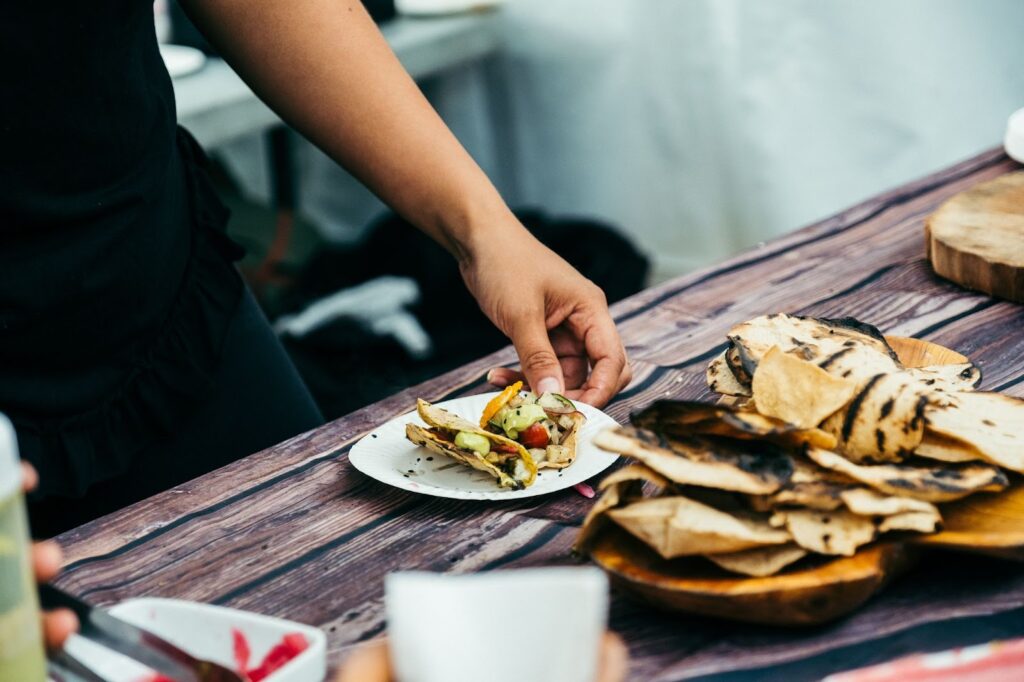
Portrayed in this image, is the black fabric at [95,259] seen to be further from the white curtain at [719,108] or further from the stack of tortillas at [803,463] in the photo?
the white curtain at [719,108]

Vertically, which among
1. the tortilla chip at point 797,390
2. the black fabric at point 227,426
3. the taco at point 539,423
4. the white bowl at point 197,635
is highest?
the tortilla chip at point 797,390

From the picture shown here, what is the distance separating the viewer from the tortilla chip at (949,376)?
85cm

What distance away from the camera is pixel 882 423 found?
77 centimetres

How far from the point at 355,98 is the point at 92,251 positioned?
0.30 m

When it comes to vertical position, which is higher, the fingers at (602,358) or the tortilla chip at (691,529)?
the tortilla chip at (691,529)

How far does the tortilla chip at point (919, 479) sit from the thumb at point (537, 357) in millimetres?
370

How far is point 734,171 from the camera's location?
3123 millimetres

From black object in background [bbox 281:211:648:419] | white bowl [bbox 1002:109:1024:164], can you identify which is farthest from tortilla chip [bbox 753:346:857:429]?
black object in background [bbox 281:211:648:419]

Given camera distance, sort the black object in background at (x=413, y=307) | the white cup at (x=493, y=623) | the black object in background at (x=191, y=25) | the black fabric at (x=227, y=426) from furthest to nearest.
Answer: the black object in background at (x=191, y=25) → the black object in background at (x=413, y=307) → the black fabric at (x=227, y=426) → the white cup at (x=493, y=623)

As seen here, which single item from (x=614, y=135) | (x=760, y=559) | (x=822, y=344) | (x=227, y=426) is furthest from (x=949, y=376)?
(x=614, y=135)

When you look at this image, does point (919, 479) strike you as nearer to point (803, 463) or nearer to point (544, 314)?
point (803, 463)

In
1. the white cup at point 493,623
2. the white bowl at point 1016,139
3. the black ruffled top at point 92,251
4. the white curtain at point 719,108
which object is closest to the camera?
the white cup at point 493,623

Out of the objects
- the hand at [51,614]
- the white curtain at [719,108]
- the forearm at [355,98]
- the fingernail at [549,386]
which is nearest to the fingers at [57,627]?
the hand at [51,614]

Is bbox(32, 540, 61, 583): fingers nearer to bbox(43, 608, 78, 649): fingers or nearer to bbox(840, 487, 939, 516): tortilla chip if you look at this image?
bbox(43, 608, 78, 649): fingers
